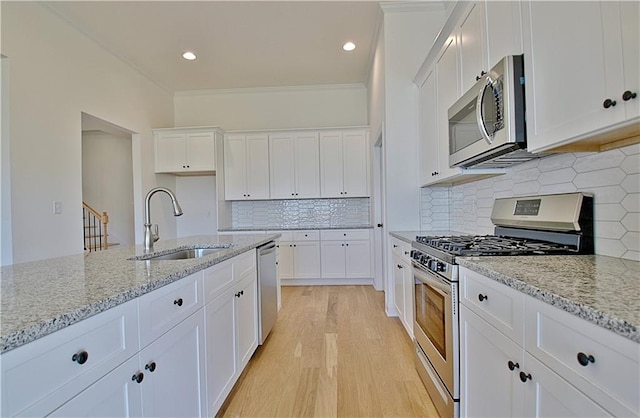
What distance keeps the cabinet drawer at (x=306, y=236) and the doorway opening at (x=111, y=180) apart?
3110mm

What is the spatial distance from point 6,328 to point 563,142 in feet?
5.73

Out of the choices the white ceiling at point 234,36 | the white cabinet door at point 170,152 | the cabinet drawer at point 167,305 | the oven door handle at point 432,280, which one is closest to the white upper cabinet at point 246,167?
the white cabinet door at point 170,152

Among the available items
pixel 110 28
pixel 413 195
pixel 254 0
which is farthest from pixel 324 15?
pixel 110 28

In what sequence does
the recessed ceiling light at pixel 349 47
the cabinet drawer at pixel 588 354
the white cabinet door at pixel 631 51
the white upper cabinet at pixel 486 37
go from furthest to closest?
the recessed ceiling light at pixel 349 47 < the white upper cabinet at pixel 486 37 < the white cabinet door at pixel 631 51 < the cabinet drawer at pixel 588 354

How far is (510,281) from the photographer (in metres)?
1.01

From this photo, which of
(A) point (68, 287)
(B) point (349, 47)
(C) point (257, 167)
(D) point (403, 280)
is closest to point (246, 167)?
(C) point (257, 167)

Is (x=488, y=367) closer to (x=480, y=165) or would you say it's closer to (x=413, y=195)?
(x=480, y=165)

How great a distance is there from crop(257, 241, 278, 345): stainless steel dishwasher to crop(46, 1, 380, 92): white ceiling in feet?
7.92

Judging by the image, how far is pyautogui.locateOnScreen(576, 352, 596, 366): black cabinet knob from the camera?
28.0 inches

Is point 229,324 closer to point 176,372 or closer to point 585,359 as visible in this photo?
point 176,372

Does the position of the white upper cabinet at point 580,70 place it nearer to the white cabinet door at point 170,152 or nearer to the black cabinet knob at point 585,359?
the black cabinet knob at point 585,359

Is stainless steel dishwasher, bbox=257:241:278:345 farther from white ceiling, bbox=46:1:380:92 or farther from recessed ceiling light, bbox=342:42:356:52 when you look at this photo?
recessed ceiling light, bbox=342:42:356:52

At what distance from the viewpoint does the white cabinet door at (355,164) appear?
488 cm

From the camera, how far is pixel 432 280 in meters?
1.75
